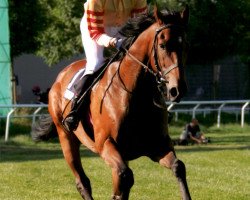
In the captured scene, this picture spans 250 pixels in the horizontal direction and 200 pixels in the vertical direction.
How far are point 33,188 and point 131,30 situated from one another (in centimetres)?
452

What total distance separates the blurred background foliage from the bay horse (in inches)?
859

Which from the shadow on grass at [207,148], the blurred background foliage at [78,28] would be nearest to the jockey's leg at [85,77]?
the shadow on grass at [207,148]

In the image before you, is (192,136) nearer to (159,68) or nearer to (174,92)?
(159,68)

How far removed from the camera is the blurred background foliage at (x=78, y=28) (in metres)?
30.6

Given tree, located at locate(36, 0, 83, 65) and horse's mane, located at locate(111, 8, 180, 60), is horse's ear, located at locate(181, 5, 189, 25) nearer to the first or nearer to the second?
horse's mane, located at locate(111, 8, 180, 60)

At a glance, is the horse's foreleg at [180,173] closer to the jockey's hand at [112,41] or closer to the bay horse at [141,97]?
the bay horse at [141,97]

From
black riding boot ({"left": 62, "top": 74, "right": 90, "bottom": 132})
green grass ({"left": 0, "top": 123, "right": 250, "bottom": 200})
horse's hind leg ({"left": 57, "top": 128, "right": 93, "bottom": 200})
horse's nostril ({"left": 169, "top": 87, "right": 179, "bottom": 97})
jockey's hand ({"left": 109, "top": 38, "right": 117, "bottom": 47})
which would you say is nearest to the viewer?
horse's nostril ({"left": 169, "top": 87, "right": 179, "bottom": 97})

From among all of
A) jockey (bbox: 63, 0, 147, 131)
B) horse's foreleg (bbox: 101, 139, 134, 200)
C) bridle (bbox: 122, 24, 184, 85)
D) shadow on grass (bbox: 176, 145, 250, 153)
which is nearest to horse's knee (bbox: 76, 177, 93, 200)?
jockey (bbox: 63, 0, 147, 131)

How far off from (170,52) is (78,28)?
26.3m

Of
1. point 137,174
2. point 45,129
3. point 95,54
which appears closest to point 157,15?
point 95,54

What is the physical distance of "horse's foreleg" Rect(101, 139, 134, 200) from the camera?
684 cm

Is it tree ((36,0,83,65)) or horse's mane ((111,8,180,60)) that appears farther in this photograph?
tree ((36,0,83,65))

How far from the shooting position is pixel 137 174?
516 inches

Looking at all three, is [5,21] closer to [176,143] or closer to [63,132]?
[176,143]
